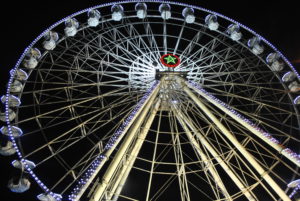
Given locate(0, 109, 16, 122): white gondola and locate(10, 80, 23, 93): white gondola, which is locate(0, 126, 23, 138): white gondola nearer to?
locate(0, 109, 16, 122): white gondola

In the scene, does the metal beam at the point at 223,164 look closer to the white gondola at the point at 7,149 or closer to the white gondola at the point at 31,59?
the white gondola at the point at 31,59

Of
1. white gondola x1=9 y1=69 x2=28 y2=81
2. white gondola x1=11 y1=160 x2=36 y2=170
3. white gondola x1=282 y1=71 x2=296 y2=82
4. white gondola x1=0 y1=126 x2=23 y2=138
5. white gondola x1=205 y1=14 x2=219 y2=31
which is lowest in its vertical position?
white gondola x1=11 y1=160 x2=36 y2=170

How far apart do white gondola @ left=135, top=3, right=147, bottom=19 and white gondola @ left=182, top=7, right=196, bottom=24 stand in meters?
1.75

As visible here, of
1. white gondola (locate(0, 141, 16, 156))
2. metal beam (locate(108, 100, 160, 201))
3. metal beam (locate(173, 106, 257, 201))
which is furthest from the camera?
metal beam (locate(173, 106, 257, 201))

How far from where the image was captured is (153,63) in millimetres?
17359

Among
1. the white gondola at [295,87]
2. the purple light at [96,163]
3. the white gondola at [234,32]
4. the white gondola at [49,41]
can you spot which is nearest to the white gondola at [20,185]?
the purple light at [96,163]

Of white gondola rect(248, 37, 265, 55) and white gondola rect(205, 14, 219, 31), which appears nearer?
white gondola rect(248, 37, 265, 55)

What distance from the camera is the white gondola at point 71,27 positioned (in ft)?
56.2

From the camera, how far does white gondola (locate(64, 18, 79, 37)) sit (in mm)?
17128

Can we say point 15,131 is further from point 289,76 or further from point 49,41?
point 289,76

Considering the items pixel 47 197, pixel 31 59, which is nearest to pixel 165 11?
pixel 31 59

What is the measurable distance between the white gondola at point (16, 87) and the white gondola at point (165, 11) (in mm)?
7134

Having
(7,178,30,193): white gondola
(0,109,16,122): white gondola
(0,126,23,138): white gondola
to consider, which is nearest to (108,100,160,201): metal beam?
(7,178,30,193): white gondola

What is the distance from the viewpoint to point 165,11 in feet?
61.1
